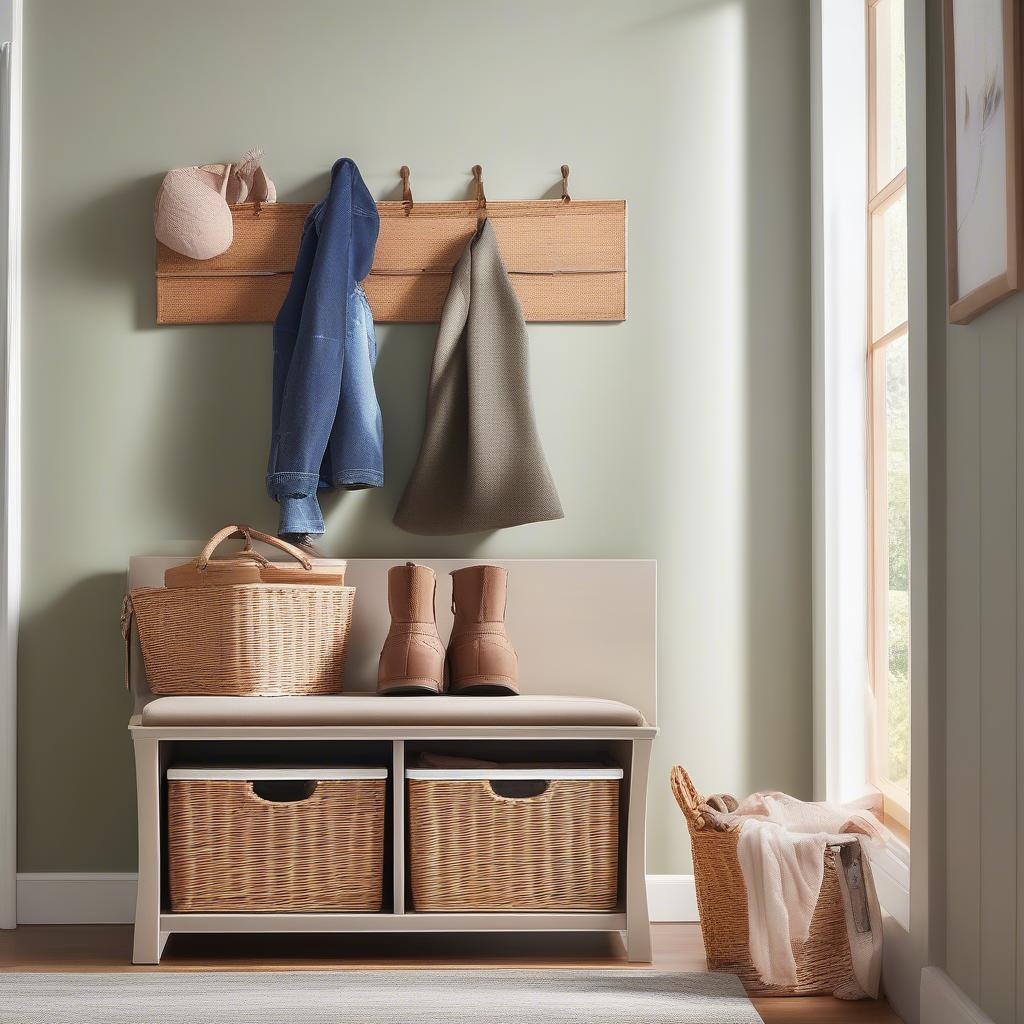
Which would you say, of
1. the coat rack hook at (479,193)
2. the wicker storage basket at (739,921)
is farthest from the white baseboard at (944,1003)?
the coat rack hook at (479,193)

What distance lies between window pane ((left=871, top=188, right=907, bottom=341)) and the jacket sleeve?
46.0 inches

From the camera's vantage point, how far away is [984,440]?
1.53 metres

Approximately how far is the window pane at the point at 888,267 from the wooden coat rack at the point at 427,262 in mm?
559

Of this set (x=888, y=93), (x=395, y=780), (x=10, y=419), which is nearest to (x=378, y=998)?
(x=395, y=780)

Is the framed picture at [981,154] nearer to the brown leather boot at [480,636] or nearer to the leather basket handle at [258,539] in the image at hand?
the brown leather boot at [480,636]

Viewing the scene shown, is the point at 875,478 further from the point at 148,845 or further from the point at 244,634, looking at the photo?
the point at 148,845

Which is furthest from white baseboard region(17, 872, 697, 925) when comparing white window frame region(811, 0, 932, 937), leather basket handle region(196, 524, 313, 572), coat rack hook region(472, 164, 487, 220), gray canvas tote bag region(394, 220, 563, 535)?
coat rack hook region(472, 164, 487, 220)

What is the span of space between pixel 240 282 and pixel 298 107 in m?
0.43

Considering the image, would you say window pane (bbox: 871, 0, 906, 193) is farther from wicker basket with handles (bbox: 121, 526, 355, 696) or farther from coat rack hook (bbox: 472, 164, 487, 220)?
wicker basket with handles (bbox: 121, 526, 355, 696)

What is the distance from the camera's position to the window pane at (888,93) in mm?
2176

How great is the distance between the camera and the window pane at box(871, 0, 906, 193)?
218 cm

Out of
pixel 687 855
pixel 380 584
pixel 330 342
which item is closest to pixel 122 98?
pixel 330 342

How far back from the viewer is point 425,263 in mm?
2377

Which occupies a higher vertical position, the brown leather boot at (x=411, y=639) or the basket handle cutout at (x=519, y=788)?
the brown leather boot at (x=411, y=639)
